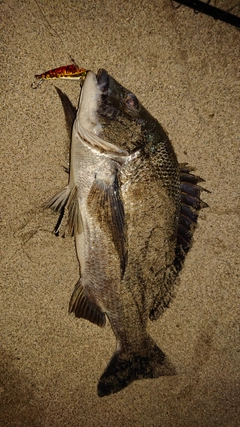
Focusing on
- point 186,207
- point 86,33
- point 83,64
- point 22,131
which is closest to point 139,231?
point 186,207

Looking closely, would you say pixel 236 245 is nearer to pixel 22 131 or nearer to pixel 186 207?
pixel 186 207

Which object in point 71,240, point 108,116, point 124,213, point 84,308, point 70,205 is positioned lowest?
point 84,308

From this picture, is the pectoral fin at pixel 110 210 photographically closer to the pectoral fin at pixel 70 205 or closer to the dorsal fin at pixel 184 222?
the pectoral fin at pixel 70 205

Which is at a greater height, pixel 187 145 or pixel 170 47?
pixel 170 47

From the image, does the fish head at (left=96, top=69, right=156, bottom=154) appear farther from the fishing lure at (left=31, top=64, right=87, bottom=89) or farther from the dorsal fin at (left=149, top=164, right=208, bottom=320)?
the dorsal fin at (left=149, top=164, right=208, bottom=320)

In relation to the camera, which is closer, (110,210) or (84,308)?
(110,210)

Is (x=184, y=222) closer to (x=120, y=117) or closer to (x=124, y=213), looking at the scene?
(x=124, y=213)

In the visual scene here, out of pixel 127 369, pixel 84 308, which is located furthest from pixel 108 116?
pixel 127 369

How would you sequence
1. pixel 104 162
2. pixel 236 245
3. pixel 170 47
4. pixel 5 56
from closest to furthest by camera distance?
1. pixel 104 162
2. pixel 5 56
3. pixel 170 47
4. pixel 236 245
